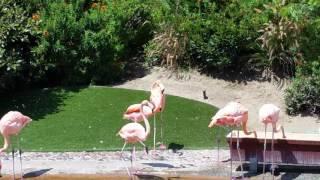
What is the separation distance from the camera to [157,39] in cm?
1459

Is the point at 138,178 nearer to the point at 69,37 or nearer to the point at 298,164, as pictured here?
the point at 298,164

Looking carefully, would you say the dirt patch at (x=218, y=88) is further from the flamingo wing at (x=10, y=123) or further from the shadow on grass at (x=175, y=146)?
the flamingo wing at (x=10, y=123)

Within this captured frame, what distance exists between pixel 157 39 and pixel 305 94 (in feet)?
12.2

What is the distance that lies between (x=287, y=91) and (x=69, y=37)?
175 inches

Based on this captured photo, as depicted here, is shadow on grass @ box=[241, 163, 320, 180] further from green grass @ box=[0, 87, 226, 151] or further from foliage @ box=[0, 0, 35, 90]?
foliage @ box=[0, 0, 35, 90]

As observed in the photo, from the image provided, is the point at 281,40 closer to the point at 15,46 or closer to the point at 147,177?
the point at 15,46

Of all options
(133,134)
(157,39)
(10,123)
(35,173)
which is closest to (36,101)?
(157,39)

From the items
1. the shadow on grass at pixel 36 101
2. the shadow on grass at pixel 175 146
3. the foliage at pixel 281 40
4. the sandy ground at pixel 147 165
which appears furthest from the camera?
the foliage at pixel 281 40

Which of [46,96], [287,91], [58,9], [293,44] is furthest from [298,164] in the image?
[58,9]

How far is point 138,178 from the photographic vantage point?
8914mm

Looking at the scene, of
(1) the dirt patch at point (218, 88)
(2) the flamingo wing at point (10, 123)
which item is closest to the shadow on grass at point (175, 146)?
(1) the dirt patch at point (218, 88)

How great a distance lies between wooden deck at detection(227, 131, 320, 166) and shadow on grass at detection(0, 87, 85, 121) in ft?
14.3

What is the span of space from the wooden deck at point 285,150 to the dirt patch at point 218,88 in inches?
129

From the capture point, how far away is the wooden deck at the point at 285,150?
8.85 m
